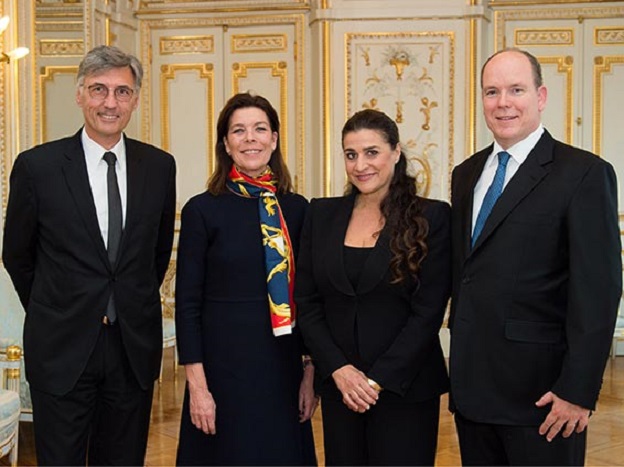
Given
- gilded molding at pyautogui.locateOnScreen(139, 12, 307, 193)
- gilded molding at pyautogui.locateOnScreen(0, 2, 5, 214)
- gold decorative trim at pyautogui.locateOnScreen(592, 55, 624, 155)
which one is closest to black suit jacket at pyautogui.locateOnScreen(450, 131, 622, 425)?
gilded molding at pyautogui.locateOnScreen(0, 2, 5, 214)

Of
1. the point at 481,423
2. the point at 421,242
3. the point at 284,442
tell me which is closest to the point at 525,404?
the point at 481,423

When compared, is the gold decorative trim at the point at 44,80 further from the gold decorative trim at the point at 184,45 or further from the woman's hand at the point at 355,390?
the woman's hand at the point at 355,390

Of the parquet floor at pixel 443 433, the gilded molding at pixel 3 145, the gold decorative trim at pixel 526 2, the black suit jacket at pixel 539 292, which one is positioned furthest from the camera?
the gold decorative trim at pixel 526 2

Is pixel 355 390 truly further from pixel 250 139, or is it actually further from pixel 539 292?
pixel 250 139

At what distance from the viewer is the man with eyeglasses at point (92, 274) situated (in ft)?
8.39

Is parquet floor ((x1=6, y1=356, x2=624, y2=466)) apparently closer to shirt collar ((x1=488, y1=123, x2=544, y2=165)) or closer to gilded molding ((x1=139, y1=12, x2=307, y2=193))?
gilded molding ((x1=139, y1=12, x2=307, y2=193))

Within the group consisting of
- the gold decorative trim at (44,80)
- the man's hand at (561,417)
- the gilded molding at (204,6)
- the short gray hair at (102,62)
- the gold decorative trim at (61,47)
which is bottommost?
the man's hand at (561,417)

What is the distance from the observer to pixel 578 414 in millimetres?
2287

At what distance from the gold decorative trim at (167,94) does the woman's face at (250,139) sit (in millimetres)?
4477

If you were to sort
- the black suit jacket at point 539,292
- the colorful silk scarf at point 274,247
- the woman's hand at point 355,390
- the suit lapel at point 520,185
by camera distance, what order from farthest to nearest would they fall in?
1. the colorful silk scarf at point 274,247
2. the woman's hand at point 355,390
3. the suit lapel at point 520,185
4. the black suit jacket at point 539,292

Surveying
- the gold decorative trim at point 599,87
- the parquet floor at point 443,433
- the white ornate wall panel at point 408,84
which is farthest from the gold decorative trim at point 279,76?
the gold decorative trim at point 599,87

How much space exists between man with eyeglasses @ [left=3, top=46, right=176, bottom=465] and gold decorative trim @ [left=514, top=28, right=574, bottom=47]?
4914 millimetres

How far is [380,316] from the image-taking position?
256cm

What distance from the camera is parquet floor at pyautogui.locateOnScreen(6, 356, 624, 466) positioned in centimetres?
438
